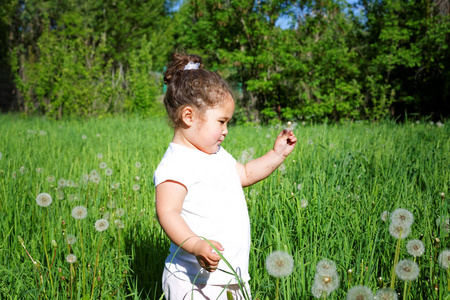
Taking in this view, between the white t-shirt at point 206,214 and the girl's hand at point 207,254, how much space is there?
0.21m

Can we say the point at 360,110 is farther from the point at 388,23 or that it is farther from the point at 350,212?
the point at 350,212

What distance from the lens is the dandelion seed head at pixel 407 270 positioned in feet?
3.21

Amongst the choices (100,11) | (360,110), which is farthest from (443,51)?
(100,11)

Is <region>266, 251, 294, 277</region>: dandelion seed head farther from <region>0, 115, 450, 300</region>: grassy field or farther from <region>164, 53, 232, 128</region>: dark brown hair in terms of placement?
<region>164, 53, 232, 128</region>: dark brown hair

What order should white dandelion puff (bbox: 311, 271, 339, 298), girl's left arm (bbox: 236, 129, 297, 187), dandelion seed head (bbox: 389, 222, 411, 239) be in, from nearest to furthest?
white dandelion puff (bbox: 311, 271, 339, 298) < dandelion seed head (bbox: 389, 222, 411, 239) < girl's left arm (bbox: 236, 129, 297, 187)

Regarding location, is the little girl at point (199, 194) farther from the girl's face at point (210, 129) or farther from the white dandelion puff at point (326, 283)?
the white dandelion puff at point (326, 283)

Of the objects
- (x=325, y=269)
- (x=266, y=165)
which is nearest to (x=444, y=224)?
(x=266, y=165)

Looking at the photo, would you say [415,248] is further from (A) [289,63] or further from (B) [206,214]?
(A) [289,63]

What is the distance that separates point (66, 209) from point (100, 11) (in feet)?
60.7

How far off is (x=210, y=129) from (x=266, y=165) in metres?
0.41

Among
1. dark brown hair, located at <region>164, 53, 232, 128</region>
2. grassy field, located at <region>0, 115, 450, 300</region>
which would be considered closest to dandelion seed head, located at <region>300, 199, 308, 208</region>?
grassy field, located at <region>0, 115, 450, 300</region>

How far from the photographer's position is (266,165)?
1812mm

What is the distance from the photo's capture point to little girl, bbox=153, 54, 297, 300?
1385 millimetres

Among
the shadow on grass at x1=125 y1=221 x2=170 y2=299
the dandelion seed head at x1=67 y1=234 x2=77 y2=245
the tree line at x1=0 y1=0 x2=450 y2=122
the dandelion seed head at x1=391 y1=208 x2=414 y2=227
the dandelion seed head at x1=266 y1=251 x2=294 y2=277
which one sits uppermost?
the tree line at x1=0 y1=0 x2=450 y2=122
